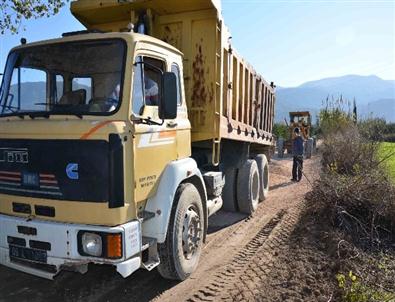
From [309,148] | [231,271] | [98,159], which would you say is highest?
[98,159]

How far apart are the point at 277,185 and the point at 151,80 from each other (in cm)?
886

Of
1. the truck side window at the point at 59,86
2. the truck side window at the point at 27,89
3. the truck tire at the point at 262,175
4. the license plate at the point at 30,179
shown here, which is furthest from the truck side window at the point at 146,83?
the truck tire at the point at 262,175

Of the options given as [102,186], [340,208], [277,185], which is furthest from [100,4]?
[277,185]

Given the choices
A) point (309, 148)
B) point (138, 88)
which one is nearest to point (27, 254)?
point (138, 88)

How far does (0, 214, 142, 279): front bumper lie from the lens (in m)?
3.46

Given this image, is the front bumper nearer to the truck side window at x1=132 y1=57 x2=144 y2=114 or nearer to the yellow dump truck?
the yellow dump truck

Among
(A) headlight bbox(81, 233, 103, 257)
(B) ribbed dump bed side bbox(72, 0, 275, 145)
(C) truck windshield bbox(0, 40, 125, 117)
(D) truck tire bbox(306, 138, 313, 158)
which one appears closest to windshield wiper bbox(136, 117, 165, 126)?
(C) truck windshield bbox(0, 40, 125, 117)

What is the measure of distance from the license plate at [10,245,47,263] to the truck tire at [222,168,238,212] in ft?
14.8

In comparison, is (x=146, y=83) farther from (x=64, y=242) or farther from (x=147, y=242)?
(x=64, y=242)

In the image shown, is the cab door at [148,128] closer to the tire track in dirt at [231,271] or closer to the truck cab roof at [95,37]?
the truck cab roof at [95,37]

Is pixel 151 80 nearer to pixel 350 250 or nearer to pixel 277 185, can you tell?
pixel 350 250

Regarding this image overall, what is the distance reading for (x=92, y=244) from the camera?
3.48m

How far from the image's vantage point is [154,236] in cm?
399

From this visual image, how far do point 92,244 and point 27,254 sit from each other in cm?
72
